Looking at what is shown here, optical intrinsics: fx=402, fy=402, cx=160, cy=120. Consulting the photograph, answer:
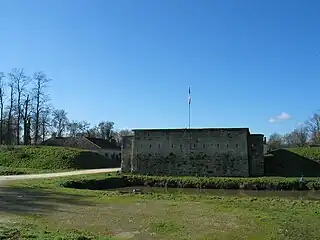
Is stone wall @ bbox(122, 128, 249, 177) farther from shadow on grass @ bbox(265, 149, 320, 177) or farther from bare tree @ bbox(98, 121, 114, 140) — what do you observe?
bare tree @ bbox(98, 121, 114, 140)

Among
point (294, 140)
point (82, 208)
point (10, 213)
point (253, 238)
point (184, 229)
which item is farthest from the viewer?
point (294, 140)

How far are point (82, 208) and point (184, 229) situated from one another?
16.7 ft

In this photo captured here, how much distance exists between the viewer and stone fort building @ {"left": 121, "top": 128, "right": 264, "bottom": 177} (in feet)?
119

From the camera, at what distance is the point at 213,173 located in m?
36.6

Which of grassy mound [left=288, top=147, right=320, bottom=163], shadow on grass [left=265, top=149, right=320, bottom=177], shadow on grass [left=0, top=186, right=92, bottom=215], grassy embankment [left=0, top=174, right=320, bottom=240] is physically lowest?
grassy embankment [left=0, top=174, right=320, bottom=240]

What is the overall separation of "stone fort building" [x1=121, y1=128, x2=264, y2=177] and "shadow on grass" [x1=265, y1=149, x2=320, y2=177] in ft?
9.54

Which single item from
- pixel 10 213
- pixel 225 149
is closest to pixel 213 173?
pixel 225 149

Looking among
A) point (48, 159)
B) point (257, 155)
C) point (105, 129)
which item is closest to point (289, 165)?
point (257, 155)

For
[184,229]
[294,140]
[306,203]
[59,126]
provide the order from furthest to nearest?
[294,140] → [59,126] → [306,203] → [184,229]

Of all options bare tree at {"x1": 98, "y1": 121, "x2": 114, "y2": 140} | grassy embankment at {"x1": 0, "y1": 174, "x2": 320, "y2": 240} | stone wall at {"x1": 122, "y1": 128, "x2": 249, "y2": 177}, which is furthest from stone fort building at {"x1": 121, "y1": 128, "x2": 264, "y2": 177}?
bare tree at {"x1": 98, "y1": 121, "x2": 114, "y2": 140}

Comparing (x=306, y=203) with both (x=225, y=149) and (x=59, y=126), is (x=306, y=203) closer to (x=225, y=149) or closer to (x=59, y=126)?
(x=225, y=149)

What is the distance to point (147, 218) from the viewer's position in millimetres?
12930

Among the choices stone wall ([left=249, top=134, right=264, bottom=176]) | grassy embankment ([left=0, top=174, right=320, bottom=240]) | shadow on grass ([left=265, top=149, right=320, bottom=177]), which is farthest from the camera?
shadow on grass ([left=265, top=149, right=320, bottom=177])

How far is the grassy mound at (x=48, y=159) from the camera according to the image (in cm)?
4488
